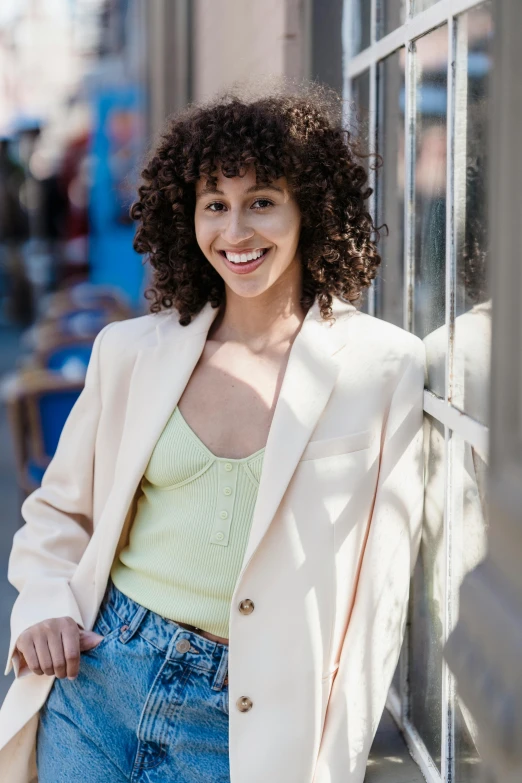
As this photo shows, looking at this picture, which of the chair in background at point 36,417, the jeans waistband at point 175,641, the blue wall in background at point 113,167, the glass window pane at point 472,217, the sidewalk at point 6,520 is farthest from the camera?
the blue wall in background at point 113,167

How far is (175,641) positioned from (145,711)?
0.49 feet

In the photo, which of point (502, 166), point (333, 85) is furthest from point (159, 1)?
point (502, 166)

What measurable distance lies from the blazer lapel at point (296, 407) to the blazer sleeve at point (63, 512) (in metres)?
0.49

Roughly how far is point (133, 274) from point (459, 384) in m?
7.61

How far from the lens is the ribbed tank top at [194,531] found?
1953mm

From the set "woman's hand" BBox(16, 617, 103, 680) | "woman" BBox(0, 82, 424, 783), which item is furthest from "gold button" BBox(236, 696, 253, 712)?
"woman's hand" BBox(16, 617, 103, 680)

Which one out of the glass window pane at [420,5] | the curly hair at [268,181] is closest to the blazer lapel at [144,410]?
the curly hair at [268,181]

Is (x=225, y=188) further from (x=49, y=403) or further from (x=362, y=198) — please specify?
(x=49, y=403)

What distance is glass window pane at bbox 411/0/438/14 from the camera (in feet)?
6.48

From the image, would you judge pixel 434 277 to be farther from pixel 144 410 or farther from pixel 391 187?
pixel 144 410

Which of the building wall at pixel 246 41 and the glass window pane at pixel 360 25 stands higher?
the building wall at pixel 246 41

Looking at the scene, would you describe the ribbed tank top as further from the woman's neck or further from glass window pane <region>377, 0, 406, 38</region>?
glass window pane <region>377, 0, 406, 38</region>

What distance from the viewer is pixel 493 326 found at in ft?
2.50

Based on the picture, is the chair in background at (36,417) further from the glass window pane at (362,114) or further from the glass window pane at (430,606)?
the glass window pane at (430,606)
